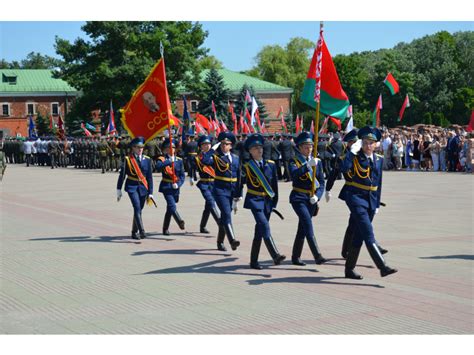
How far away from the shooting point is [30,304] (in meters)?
8.55

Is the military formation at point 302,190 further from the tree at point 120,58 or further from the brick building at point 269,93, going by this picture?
the brick building at point 269,93

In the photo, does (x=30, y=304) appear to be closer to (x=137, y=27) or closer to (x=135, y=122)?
(x=135, y=122)

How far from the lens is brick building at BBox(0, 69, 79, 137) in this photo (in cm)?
9331

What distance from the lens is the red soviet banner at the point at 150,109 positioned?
14.7 meters

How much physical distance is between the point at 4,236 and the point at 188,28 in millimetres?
47918

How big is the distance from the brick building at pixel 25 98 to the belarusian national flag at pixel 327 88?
277 feet

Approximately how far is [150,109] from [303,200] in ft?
17.1

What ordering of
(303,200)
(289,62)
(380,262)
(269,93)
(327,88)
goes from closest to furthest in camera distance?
(380,262) → (303,200) → (327,88) → (269,93) → (289,62)

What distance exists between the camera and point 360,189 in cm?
976

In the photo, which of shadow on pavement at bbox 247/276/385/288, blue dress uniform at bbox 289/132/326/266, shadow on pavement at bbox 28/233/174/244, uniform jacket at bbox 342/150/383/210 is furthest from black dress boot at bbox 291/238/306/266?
shadow on pavement at bbox 28/233/174/244

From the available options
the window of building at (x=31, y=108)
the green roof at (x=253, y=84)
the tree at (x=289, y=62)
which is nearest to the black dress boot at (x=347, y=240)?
the green roof at (x=253, y=84)

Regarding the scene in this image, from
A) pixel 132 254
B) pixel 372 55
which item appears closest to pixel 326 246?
pixel 132 254

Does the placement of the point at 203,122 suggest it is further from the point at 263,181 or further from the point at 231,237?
the point at 263,181

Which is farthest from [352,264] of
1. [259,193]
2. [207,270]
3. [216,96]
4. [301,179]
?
[216,96]
